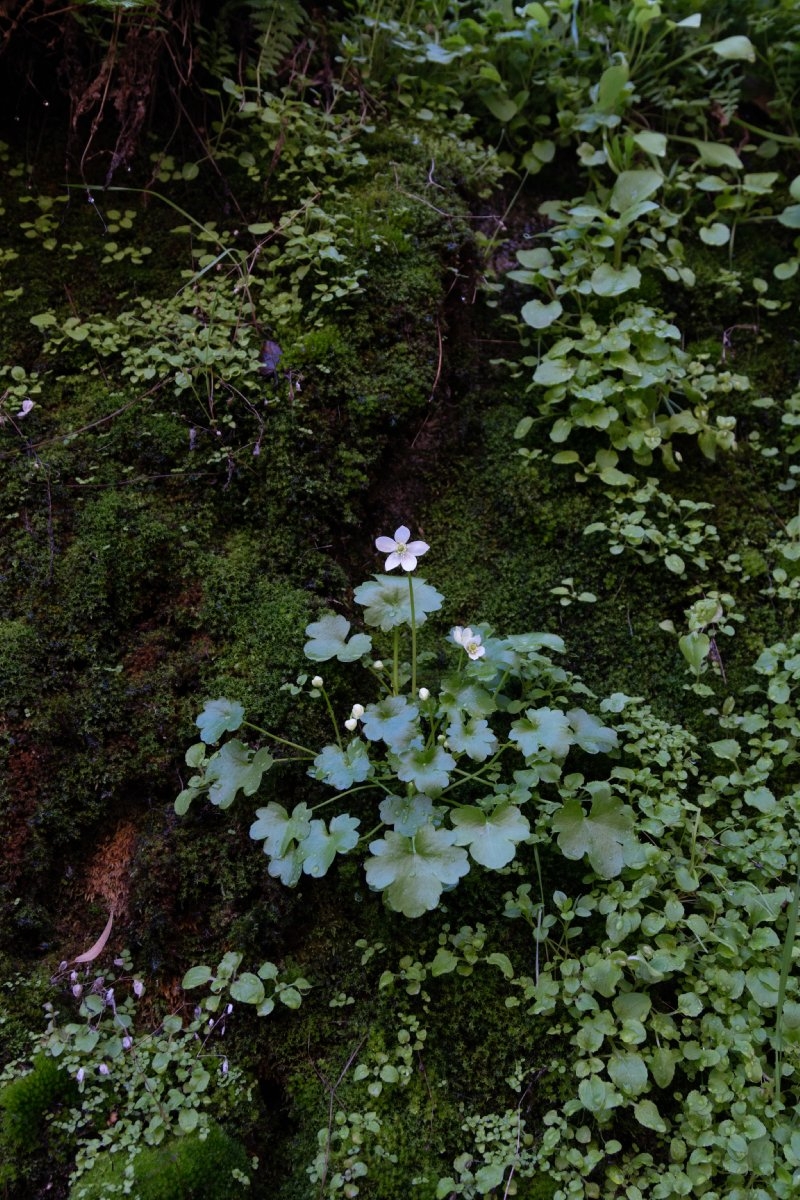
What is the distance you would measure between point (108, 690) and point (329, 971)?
1.01 metres

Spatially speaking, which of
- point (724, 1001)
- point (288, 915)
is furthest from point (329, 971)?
point (724, 1001)

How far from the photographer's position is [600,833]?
1.96 m

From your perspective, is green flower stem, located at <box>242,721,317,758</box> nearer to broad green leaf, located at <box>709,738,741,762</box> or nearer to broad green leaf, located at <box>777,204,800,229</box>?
broad green leaf, located at <box>709,738,741,762</box>

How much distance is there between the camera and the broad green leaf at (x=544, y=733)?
6.45 feet

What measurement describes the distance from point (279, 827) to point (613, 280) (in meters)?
2.27

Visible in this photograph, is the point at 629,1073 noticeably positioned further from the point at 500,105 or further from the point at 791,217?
→ the point at 500,105

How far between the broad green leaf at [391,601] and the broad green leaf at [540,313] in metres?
1.24

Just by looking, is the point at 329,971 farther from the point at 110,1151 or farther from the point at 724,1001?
the point at 724,1001

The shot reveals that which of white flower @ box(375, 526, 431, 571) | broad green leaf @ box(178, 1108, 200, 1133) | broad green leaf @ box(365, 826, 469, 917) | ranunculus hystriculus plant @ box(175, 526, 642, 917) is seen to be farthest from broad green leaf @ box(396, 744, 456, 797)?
broad green leaf @ box(178, 1108, 200, 1133)

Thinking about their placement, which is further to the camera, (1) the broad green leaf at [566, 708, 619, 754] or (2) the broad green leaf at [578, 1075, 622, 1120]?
(1) the broad green leaf at [566, 708, 619, 754]

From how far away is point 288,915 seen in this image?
2.07 meters

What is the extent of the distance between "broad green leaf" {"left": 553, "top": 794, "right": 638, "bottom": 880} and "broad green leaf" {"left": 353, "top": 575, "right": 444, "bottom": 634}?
26.6 inches

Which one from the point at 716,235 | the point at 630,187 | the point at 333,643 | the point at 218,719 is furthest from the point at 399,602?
the point at 716,235

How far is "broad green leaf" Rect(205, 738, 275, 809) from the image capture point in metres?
2.01
